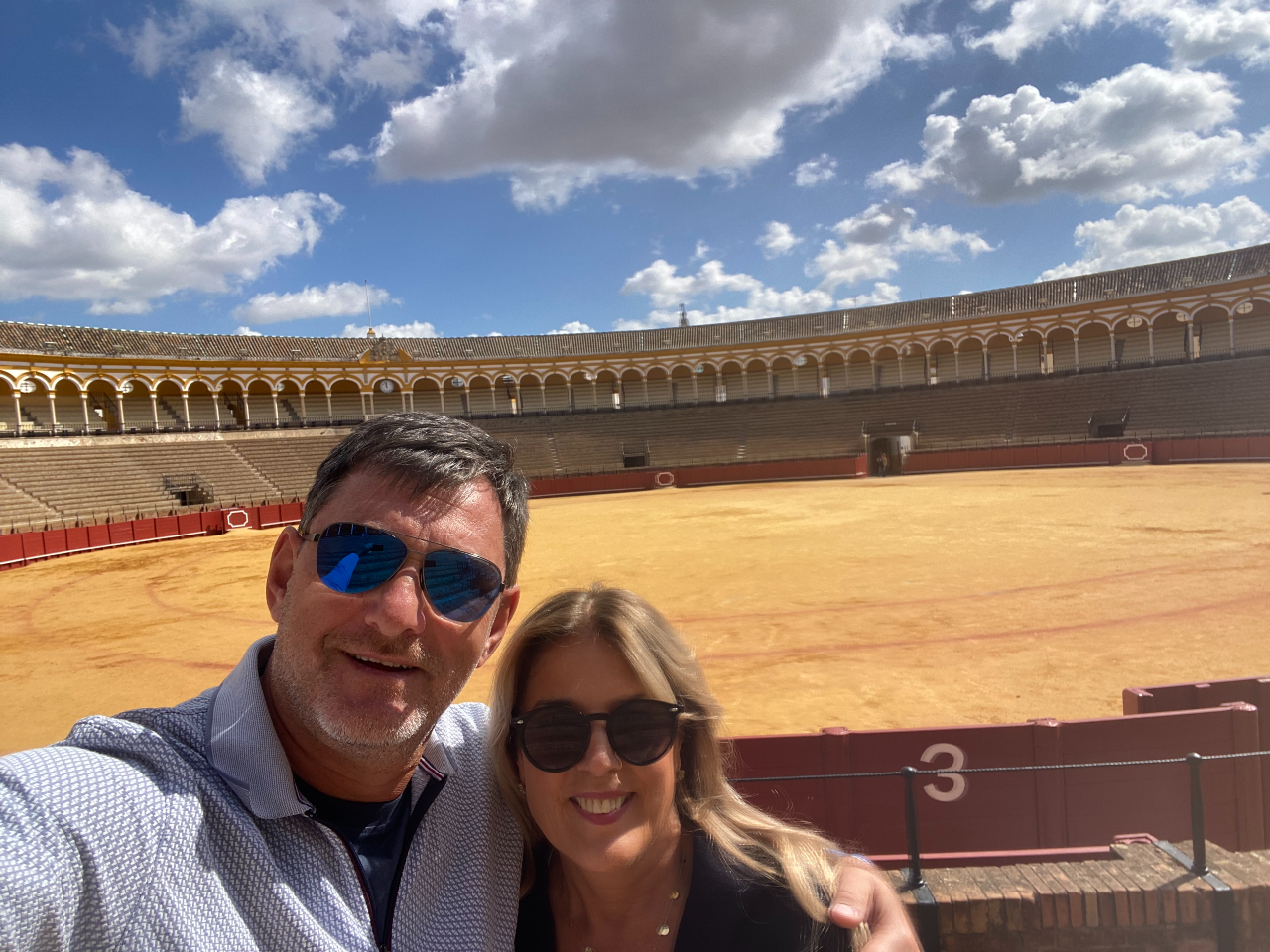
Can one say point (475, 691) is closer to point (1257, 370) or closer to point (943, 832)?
point (943, 832)

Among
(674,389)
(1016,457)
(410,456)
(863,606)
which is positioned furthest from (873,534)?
(674,389)

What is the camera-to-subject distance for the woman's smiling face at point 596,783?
60.9 inches

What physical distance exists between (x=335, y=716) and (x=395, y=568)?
0.33 metres

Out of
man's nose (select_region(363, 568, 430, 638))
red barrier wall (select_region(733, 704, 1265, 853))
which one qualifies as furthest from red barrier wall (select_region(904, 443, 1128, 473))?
man's nose (select_region(363, 568, 430, 638))

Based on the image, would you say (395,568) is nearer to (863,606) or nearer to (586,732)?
(586,732)

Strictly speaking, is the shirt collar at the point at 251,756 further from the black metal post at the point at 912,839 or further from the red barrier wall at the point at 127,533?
the red barrier wall at the point at 127,533

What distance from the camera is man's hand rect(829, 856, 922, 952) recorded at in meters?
1.40

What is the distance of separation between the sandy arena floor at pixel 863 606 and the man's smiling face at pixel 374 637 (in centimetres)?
498

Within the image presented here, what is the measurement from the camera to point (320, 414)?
43625 millimetres

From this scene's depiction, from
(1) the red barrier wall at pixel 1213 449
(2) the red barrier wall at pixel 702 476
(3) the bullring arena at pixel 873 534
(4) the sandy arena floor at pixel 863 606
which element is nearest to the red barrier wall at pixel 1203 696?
(3) the bullring arena at pixel 873 534

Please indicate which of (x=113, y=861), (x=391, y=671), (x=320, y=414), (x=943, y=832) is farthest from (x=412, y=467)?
Result: (x=320, y=414)

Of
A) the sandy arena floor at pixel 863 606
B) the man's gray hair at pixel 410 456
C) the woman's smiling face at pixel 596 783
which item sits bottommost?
the sandy arena floor at pixel 863 606

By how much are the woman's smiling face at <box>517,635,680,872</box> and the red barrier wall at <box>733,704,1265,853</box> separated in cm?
238

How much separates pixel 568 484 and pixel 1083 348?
3113cm
